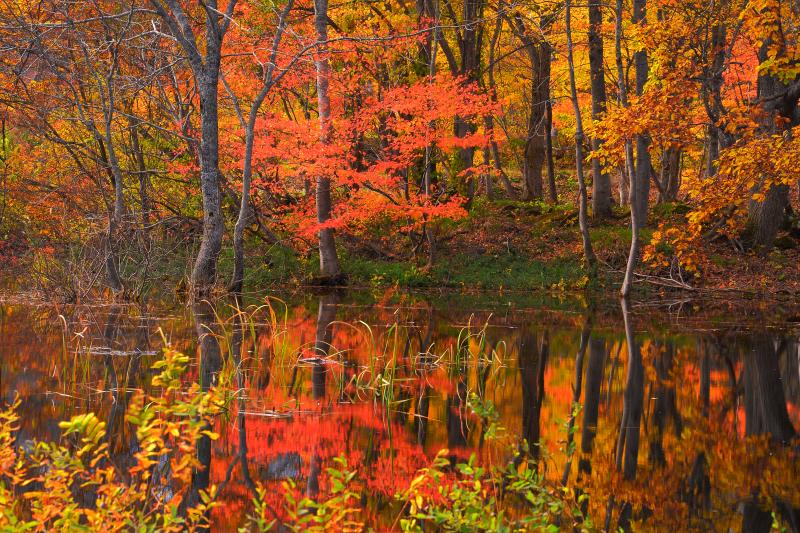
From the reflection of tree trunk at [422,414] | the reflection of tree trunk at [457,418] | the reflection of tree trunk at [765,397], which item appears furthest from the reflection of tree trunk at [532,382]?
the reflection of tree trunk at [765,397]

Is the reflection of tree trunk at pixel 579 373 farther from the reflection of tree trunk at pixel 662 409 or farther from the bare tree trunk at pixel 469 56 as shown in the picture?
the bare tree trunk at pixel 469 56

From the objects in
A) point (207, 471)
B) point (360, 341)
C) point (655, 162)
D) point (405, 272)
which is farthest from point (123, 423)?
point (655, 162)

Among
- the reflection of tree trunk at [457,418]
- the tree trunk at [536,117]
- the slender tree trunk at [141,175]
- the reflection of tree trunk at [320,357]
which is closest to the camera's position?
the reflection of tree trunk at [320,357]

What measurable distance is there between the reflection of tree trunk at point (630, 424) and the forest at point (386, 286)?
0.09ft

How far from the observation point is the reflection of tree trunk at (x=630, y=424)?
5238 mm

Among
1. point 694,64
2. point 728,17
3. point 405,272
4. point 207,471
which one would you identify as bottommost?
point 207,471

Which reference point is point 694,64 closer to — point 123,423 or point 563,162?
point 123,423

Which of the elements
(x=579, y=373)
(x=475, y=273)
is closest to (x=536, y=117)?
(x=475, y=273)

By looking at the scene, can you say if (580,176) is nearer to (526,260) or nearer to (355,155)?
(526,260)

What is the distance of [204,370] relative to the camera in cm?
791

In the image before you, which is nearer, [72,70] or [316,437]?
[316,437]

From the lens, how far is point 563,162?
35.4 m

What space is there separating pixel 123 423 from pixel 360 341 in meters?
5.14

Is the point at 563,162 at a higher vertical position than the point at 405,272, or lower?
higher
